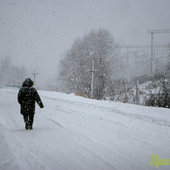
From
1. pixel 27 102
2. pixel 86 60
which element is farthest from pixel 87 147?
pixel 86 60

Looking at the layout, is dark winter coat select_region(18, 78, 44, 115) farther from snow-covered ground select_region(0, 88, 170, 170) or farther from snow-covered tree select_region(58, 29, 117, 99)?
snow-covered tree select_region(58, 29, 117, 99)

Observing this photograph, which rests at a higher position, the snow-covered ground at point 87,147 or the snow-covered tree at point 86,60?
the snow-covered tree at point 86,60

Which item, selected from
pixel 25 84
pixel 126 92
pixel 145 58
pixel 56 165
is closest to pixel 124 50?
pixel 145 58

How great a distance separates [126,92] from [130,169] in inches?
422

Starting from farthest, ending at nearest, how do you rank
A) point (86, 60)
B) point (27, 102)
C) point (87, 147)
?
point (86, 60) → point (27, 102) → point (87, 147)

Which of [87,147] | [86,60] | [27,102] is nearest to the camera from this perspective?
[87,147]

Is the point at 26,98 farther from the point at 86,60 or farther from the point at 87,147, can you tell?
the point at 86,60

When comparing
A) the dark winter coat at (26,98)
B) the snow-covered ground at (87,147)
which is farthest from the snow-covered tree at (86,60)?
the snow-covered ground at (87,147)

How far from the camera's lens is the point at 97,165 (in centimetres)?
345

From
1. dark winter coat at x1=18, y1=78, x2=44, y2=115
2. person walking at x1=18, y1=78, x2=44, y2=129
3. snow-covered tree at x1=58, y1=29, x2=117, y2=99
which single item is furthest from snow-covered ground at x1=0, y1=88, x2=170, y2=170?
snow-covered tree at x1=58, y1=29, x2=117, y2=99

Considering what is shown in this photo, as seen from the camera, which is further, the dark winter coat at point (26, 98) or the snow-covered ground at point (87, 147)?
the dark winter coat at point (26, 98)

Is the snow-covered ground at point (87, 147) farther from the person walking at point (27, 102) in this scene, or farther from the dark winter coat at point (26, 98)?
the dark winter coat at point (26, 98)

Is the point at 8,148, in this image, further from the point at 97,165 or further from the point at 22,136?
the point at 97,165

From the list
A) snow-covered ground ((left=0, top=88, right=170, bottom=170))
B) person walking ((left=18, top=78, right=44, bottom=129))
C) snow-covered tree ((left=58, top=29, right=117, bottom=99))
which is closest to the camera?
snow-covered ground ((left=0, top=88, right=170, bottom=170))
